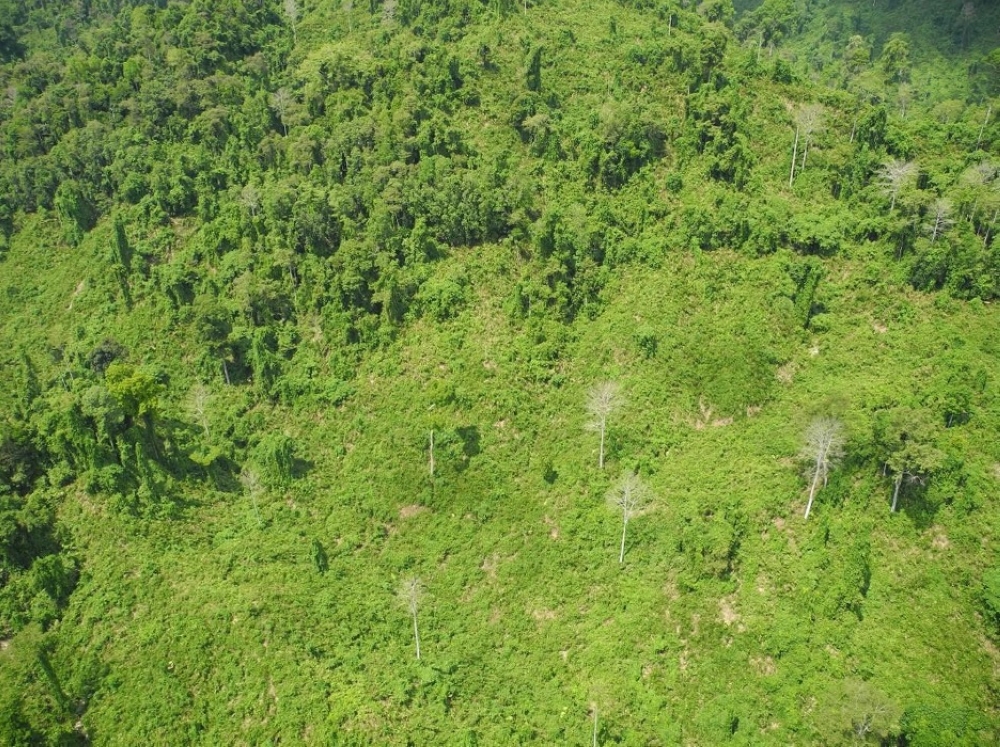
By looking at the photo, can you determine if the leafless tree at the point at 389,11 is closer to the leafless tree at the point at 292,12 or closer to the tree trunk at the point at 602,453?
the leafless tree at the point at 292,12

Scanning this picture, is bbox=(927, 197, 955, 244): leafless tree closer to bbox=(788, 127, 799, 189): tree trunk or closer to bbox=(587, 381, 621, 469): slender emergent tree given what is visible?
bbox=(788, 127, 799, 189): tree trunk

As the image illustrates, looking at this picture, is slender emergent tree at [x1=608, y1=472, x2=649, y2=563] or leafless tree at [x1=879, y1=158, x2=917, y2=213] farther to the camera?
leafless tree at [x1=879, y1=158, x2=917, y2=213]

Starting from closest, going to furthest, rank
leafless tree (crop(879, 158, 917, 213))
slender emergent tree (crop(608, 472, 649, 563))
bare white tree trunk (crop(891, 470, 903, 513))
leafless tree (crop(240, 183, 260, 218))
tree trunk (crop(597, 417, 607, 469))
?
bare white tree trunk (crop(891, 470, 903, 513)) → slender emergent tree (crop(608, 472, 649, 563)) → tree trunk (crop(597, 417, 607, 469)) → leafless tree (crop(879, 158, 917, 213)) → leafless tree (crop(240, 183, 260, 218))

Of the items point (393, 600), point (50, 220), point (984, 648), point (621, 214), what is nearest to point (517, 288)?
point (621, 214)

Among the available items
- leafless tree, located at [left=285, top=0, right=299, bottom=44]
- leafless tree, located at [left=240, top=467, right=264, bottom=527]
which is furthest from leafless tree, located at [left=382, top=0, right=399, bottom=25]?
leafless tree, located at [left=240, top=467, right=264, bottom=527]

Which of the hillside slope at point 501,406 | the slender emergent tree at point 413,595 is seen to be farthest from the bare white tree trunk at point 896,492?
the slender emergent tree at point 413,595

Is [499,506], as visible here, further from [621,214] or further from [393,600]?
[621,214]
